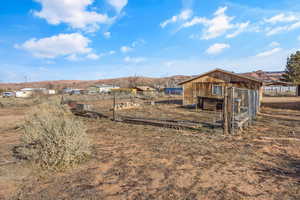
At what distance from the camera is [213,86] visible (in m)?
17.0

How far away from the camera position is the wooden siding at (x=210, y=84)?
15.8 metres

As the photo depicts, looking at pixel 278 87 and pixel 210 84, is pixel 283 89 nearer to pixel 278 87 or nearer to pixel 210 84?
pixel 278 87

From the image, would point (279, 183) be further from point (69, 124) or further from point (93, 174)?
point (69, 124)

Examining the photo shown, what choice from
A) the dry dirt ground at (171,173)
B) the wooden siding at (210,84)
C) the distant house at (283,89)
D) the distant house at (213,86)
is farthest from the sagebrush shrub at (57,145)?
the distant house at (283,89)

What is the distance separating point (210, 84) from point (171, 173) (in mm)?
15207

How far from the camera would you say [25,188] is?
308 centimetres

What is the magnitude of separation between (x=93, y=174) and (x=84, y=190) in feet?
1.90

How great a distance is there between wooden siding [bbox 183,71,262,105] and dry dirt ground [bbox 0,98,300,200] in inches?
443

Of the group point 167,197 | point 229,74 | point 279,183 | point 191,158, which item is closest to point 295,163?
point 279,183

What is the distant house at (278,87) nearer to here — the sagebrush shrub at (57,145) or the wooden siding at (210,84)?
the wooden siding at (210,84)

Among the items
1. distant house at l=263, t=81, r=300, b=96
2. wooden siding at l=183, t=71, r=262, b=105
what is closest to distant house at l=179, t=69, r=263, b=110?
wooden siding at l=183, t=71, r=262, b=105

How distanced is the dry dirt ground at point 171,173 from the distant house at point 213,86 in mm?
8765

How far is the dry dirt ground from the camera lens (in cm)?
289

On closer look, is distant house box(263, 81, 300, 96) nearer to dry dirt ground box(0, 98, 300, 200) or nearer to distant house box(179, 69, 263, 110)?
distant house box(179, 69, 263, 110)
